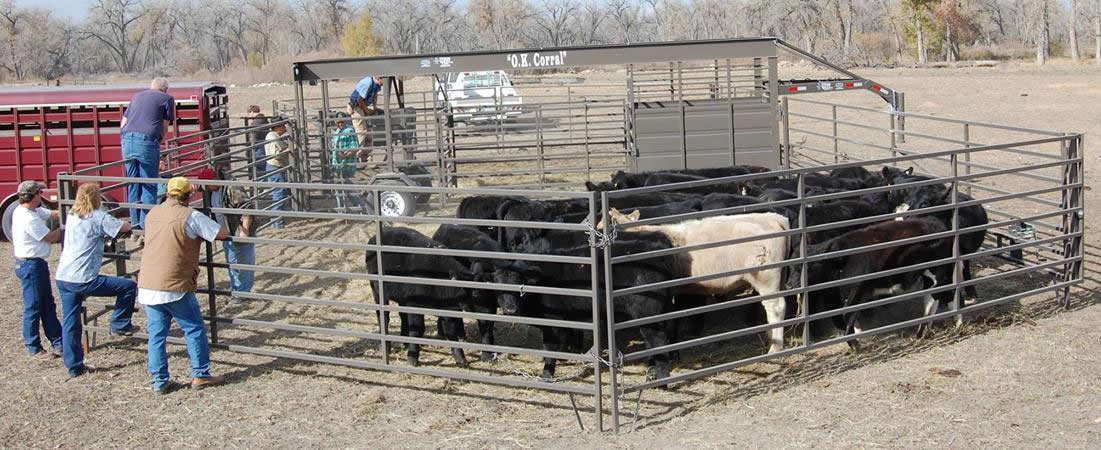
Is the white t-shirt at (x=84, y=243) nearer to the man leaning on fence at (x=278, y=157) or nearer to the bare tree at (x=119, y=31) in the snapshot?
the man leaning on fence at (x=278, y=157)

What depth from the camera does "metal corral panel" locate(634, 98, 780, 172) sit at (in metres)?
16.3

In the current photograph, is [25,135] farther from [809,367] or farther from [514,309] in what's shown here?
[809,367]

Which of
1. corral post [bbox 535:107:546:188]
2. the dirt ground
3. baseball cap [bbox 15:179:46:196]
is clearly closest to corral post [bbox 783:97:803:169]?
corral post [bbox 535:107:546:188]

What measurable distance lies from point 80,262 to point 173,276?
1.11 meters

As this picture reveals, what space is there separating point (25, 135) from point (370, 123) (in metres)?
5.47

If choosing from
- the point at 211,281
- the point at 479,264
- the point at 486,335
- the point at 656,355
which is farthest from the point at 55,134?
the point at 656,355

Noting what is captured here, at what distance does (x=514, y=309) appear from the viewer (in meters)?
7.73

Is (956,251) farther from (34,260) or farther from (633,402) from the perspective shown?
(34,260)

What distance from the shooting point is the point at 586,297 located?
7.53 meters

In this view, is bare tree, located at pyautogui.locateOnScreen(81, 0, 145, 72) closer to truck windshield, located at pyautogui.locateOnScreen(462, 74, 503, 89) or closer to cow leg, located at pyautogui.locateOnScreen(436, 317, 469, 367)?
truck windshield, located at pyautogui.locateOnScreen(462, 74, 503, 89)

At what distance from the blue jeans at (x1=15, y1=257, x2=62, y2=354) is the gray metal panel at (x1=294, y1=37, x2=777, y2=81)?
7.31m

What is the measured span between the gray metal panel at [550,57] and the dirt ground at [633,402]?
6709mm

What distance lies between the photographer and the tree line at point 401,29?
70.9m

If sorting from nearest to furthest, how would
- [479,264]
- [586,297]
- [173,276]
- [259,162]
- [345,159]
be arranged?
1. [586,297]
2. [173,276]
3. [479,264]
4. [259,162]
5. [345,159]
